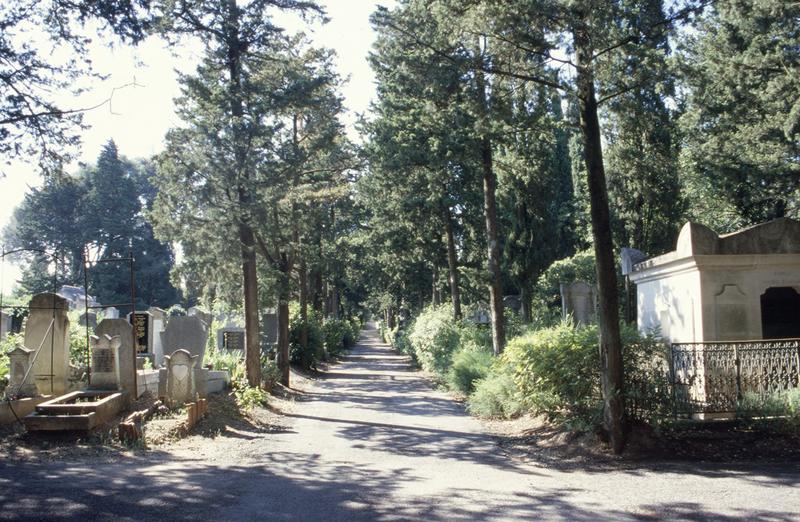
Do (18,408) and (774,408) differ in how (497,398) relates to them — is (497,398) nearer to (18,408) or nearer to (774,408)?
(774,408)

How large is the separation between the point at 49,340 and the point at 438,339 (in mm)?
16059

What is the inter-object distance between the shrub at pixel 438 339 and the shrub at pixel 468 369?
299cm

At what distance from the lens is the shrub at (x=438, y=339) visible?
2483cm

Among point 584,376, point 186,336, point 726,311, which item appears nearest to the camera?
point 584,376

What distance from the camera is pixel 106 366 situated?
1311 centimetres

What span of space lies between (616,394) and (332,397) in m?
11.9

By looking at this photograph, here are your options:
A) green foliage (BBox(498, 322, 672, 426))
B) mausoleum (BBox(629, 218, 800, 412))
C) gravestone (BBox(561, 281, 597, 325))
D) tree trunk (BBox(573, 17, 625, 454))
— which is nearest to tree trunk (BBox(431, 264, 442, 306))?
gravestone (BBox(561, 281, 597, 325))

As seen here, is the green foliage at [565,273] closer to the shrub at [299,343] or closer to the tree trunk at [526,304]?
A: the tree trunk at [526,304]

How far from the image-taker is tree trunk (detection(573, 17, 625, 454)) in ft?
31.5

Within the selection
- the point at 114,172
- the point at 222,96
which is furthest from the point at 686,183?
the point at 114,172

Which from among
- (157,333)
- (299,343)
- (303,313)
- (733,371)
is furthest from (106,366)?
(303,313)

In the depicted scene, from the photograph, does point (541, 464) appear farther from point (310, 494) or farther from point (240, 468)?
point (240, 468)

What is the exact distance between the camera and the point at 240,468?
9.17 metres

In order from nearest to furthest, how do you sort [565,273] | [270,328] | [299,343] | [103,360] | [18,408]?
1. [18,408]
2. [103,360]
3. [270,328]
4. [299,343]
5. [565,273]
